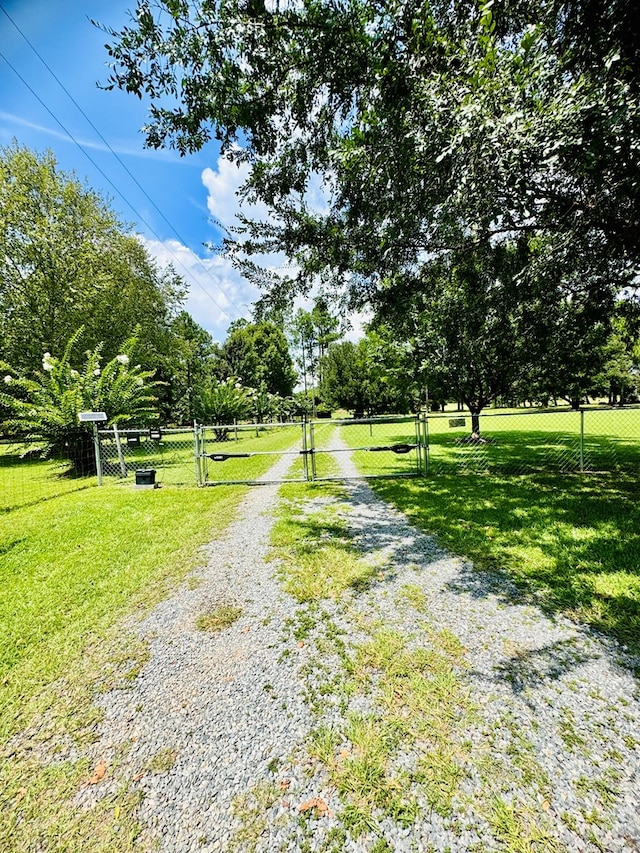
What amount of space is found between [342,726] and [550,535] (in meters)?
3.78

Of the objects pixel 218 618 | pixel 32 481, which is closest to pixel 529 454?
pixel 218 618

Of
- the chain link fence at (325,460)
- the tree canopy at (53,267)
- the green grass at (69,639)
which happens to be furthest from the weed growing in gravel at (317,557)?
the tree canopy at (53,267)

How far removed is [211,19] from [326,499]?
6.47 metres

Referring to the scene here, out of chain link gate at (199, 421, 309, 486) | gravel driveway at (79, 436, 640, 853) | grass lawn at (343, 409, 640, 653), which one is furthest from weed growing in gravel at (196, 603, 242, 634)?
chain link gate at (199, 421, 309, 486)

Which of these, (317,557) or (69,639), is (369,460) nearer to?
(317,557)

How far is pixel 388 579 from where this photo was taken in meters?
3.61

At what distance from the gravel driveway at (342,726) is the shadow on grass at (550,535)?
309 millimetres

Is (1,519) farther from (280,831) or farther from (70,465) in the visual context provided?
(280,831)

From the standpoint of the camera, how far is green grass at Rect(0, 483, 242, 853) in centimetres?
157

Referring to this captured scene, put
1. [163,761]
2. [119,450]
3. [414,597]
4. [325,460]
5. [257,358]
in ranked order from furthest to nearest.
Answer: [257,358]
[325,460]
[119,450]
[414,597]
[163,761]

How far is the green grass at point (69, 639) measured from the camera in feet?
5.16

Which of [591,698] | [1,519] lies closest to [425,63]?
[591,698]

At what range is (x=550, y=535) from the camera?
4492 mm

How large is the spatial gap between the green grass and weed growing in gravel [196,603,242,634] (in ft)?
1.58
